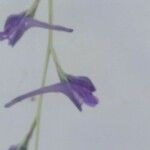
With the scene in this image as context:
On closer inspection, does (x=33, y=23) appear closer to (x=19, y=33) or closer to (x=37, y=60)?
(x=19, y=33)

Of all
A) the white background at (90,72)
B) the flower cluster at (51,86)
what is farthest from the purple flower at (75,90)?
the white background at (90,72)

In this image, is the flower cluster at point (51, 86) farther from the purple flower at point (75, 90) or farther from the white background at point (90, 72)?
the white background at point (90, 72)

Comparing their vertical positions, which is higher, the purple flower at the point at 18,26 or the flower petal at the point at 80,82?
the purple flower at the point at 18,26

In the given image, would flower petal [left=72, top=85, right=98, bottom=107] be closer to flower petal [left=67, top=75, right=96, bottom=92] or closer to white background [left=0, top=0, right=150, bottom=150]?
flower petal [left=67, top=75, right=96, bottom=92]

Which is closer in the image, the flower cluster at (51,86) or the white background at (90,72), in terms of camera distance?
the flower cluster at (51,86)

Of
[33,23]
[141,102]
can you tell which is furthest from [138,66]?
[33,23]

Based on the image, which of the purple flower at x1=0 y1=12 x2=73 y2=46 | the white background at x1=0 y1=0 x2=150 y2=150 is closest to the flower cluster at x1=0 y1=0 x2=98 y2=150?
the purple flower at x1=0 y1=12 x2=73 y2=46
